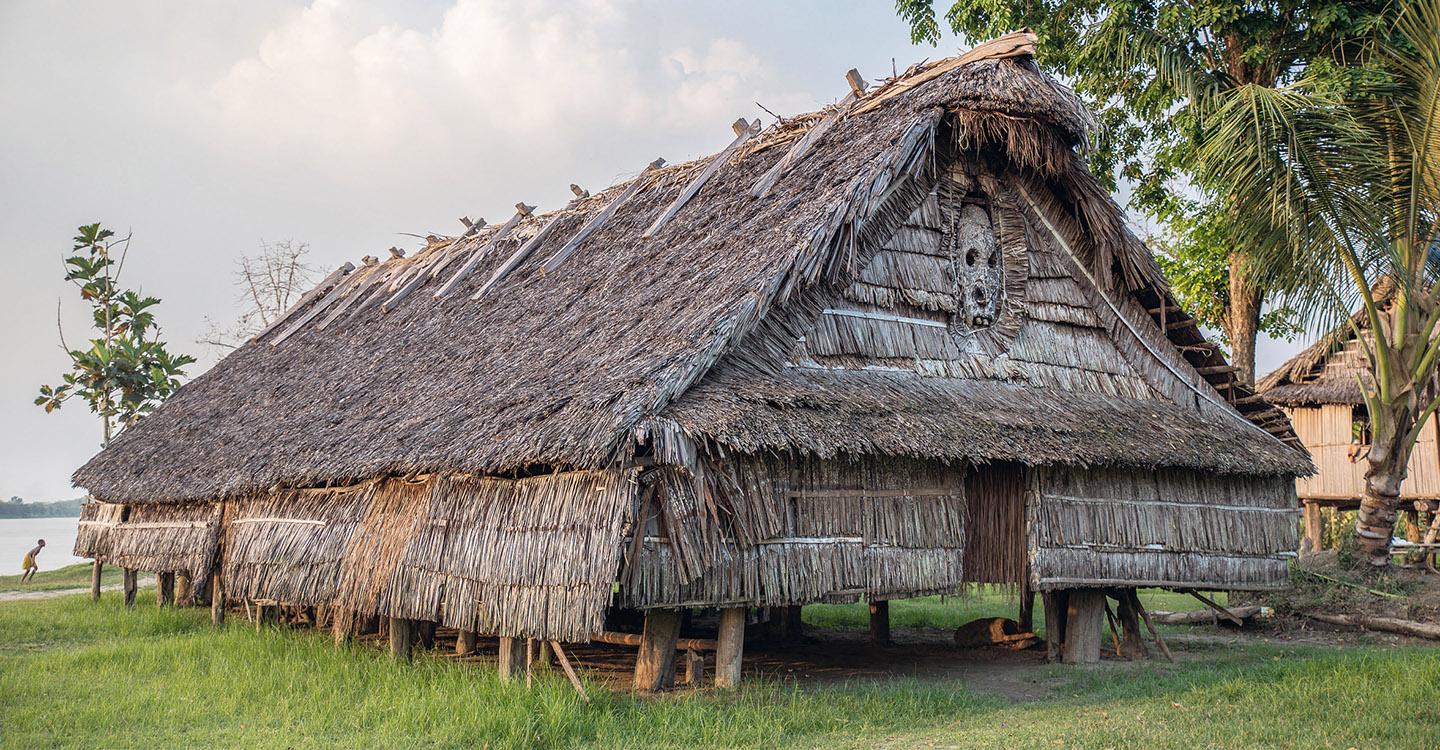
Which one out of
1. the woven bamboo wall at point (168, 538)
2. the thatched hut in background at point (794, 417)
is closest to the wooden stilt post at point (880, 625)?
the thatched hut in background at point (794, 417)

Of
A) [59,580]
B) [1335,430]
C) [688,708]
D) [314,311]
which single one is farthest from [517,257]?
[1335,430]

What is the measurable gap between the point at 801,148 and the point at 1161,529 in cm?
512

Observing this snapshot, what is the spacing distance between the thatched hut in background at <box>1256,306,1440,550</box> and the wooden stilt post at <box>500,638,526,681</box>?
16844mm

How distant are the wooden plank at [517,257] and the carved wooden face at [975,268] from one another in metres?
5.56

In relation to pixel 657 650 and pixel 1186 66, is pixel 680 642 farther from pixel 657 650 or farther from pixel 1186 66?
pixel 1186 66

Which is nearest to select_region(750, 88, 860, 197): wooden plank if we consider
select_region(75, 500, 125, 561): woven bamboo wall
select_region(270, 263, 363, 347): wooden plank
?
select_region(270, 263, 363, 347): wooden plank

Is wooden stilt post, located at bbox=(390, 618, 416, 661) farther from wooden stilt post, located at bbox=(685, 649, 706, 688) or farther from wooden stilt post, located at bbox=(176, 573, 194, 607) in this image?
wooden stilt post, located at bbox=(176, 573, 194, 607)

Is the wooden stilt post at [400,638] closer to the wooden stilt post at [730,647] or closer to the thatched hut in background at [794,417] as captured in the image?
the thatched hut in background at [794,417]

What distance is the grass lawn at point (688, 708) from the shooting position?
7.77m

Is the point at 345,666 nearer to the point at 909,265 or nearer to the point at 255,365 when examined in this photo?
the point at 909,265

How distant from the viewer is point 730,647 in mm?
9422

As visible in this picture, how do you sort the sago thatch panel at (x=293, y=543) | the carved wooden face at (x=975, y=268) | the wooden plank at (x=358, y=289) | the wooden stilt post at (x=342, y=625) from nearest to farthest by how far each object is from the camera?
the sago thatch panel at (x=293, y=543) → the carved wooden face at (x=975, y=268) → the wooden stilt post at (x=342, y=625) → the wooden plank at (x=358, y=289)

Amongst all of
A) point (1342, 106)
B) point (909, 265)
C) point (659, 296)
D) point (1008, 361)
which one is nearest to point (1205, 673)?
point (1008, 361)

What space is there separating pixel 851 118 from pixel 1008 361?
293 cm
